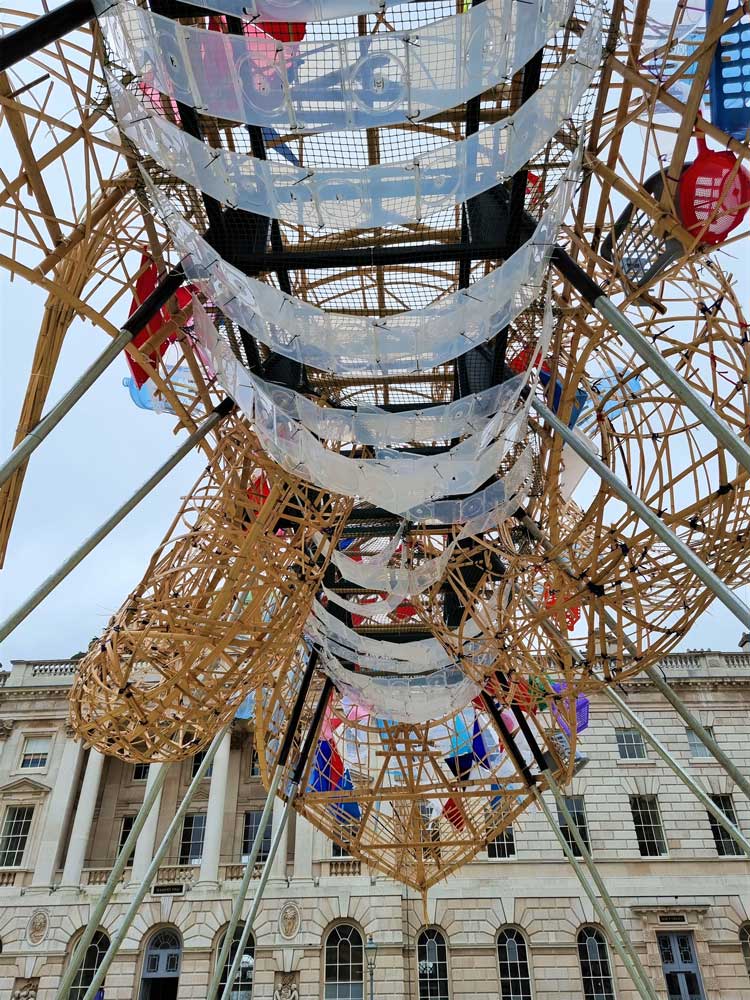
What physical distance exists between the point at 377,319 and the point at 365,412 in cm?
163

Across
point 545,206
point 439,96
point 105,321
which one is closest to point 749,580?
point 545,206

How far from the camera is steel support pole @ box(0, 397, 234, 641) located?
7.45 metres

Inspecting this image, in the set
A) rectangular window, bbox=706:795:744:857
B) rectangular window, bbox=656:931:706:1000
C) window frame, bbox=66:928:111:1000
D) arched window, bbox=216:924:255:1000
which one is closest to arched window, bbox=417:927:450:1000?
arched window, bbox=216:924:255:1000

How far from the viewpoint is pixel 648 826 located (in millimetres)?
29078

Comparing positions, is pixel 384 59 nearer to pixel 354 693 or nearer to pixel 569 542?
pixel 569 542

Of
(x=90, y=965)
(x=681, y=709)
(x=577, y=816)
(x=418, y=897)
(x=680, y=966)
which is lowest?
(x=680, y=966)

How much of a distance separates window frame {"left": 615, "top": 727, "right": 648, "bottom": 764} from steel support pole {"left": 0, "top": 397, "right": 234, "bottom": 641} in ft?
80.1

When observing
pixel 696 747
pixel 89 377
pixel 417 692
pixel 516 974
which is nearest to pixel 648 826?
pixel 696 747

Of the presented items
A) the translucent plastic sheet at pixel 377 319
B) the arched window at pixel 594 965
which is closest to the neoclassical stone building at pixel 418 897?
the arched window at pixel 594 965

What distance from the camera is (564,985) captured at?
26328mm

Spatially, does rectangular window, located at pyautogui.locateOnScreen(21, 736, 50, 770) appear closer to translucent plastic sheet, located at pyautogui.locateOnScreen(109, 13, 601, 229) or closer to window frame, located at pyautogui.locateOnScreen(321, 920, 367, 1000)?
window frame, located at pyautogui.locateOnScreen(321, 920, 367, 1000)

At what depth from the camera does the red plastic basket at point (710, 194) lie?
8625 millimetres

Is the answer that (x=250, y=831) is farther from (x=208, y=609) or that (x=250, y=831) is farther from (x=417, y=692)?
(x=208, y=609)

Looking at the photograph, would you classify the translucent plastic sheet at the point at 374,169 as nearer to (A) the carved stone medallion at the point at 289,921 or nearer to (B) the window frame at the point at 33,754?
(A) the carved stone medallion at the point at 289,921
